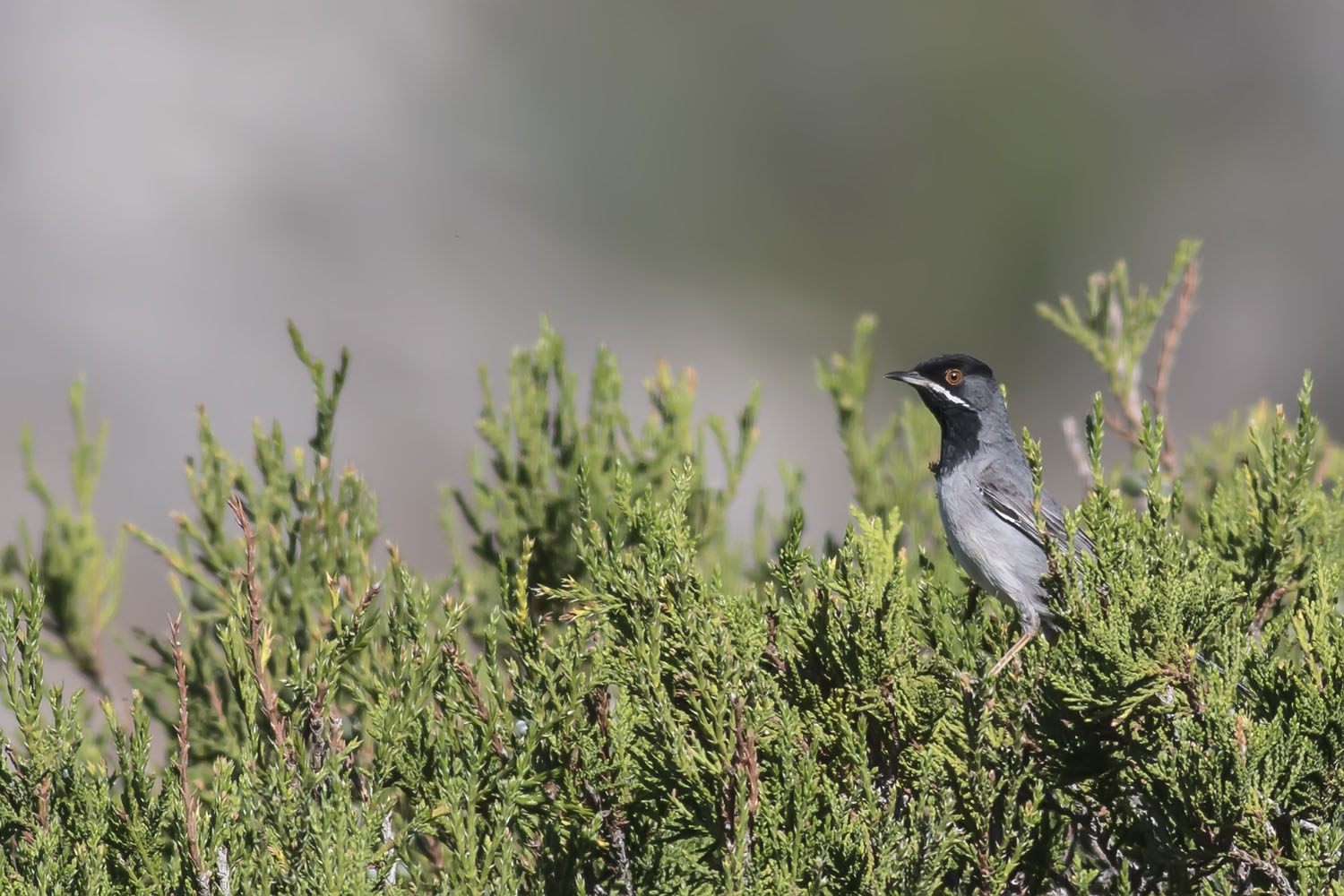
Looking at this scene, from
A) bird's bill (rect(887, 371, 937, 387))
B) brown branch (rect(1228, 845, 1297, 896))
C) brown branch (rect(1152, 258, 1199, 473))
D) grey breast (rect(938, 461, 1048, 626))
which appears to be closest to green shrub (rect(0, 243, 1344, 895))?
brown branch (rect(1228, 845, 1297, 896))

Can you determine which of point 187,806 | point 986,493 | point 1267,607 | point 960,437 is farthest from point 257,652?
point 1267,607

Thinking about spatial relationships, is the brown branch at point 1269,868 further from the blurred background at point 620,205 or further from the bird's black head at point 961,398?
the blurred background at point 620,205

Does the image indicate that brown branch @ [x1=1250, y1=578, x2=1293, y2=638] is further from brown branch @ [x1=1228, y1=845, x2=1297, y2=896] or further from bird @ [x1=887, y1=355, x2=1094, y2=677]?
brown branch @ [x1=1228, y1=845, x2=1297, y2=896]

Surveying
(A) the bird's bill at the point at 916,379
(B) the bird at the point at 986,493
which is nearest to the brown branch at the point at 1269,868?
(B) the bird at the point at 986,493

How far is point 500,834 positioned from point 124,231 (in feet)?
71.4

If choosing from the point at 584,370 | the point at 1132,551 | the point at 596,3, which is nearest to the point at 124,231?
the point at 584,370

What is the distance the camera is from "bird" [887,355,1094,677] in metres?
4.14

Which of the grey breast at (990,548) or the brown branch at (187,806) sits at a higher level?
the grey breast at (990,548)

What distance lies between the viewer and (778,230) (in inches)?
1160

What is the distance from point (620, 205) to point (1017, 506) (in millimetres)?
23829

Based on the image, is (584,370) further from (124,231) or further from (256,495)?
(256,495)

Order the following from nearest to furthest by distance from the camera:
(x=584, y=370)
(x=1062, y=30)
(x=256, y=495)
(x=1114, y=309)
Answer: (x=256, y=495) < (x=1114, y=309) < (x=584, y=370) < (x=1062, y=30)

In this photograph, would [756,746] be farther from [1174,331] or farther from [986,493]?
[1174,331]

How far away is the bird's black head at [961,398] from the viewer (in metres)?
4.94
